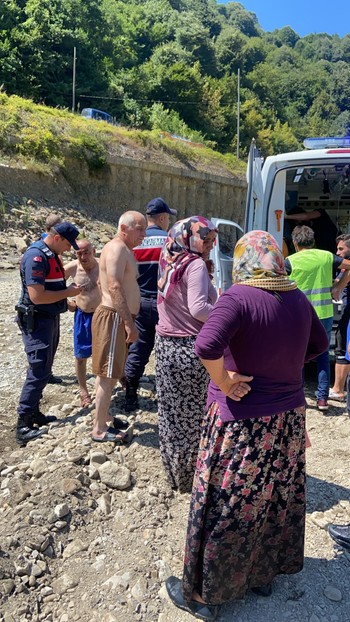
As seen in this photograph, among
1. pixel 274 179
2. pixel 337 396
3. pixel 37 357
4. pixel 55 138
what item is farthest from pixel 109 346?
pixel 55 138

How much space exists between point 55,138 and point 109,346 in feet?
56.5

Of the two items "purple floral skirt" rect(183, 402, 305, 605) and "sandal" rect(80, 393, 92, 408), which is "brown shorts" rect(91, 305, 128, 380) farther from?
"purple floral skirt" rect(183, 402, 305, 605)

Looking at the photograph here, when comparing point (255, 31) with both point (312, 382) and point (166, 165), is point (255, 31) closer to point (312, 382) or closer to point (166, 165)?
point (166, 165)

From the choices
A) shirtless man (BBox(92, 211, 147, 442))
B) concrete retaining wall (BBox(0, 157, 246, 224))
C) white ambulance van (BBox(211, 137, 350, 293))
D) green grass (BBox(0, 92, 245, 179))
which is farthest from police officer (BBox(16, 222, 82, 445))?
green grass (BBox(0, 92, 245, 179))

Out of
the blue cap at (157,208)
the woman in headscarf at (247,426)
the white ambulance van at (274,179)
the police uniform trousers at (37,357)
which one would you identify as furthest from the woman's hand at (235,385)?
the white ambulance van at (274,179)

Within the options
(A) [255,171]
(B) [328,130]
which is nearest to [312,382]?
(A) [255,171]

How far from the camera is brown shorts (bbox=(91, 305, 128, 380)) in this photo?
3383 mm

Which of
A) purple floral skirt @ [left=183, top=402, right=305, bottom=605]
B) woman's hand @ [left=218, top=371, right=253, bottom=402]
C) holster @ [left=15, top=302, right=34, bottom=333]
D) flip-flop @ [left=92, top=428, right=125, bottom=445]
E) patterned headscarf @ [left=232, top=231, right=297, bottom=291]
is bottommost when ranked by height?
flip-flop @ [left=92, top=428, right=125, bottom=445]

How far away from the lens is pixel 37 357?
3.67m

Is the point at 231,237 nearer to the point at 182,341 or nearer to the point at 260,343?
the point at 182,341

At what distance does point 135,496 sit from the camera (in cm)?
300

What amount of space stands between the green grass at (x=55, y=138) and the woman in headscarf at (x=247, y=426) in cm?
1662

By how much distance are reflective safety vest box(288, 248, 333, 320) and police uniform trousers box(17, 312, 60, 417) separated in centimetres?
217

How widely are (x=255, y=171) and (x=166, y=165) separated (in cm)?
1941
